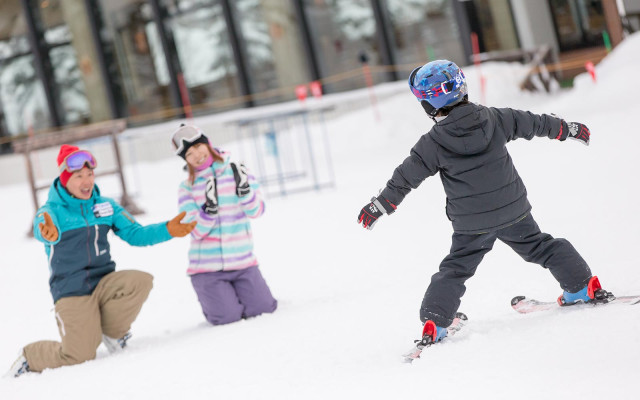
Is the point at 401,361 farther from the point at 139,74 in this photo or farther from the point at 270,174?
the point at 139,74

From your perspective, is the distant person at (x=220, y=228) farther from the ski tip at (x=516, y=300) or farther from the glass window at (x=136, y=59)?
the glass window at (x=136, y=59)

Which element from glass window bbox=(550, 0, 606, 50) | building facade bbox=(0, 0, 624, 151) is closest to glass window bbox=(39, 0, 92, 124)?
building facade bbox=(0, 0, 624, 151)

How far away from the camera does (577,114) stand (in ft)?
29.9

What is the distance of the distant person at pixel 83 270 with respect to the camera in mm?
4035

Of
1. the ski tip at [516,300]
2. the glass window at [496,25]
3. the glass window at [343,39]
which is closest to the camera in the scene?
the ski tip at [516,300]

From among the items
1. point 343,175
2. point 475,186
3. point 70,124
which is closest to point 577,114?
point 343,175

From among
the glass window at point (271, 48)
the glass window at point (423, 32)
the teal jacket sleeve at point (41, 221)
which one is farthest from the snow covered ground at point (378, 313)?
the glass window at point (271, 48)

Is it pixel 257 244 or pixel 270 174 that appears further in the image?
pixel 270 174

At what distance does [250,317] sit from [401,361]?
162 centimetres

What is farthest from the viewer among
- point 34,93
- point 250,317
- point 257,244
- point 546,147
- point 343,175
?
point 34,93

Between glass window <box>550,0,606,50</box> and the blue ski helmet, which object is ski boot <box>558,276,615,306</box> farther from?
A: glass window <box>550,0,606,50</box>

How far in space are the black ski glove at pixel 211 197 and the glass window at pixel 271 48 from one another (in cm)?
1072

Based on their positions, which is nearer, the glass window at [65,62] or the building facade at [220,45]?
the building facade at [220,45]

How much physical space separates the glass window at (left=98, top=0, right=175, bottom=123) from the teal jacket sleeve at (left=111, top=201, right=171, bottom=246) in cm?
1208
